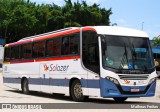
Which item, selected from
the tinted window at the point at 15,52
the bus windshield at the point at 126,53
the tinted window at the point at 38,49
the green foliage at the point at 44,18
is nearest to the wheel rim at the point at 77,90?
the bus windshield at the point at 126,53

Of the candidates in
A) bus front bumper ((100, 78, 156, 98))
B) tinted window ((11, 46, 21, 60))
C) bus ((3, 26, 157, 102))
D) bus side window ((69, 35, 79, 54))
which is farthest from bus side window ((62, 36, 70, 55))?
tinted window ((11, 46, 21, 60))

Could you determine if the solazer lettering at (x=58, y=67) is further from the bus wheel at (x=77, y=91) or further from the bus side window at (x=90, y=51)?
the bus side window at (x=90, y=51)

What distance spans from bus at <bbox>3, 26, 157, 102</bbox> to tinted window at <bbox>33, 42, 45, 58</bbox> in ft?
3.09

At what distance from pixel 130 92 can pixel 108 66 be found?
1344 millimetres

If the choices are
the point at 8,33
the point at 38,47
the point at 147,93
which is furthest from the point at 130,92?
the point at 8,33

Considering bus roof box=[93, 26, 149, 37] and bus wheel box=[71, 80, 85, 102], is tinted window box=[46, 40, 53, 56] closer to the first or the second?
bus wheel box=[71, 80, 85, 102]

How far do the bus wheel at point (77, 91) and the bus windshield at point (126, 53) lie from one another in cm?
197

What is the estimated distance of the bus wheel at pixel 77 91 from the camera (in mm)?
17250

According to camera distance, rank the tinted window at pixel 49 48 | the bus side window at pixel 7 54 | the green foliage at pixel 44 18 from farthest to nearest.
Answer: the green foliage at pixel 44 18
the bus side window at pixel 7 54
the tinted window at pixel 49 48

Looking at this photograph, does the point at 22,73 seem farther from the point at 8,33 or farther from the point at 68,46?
the point at 8,33

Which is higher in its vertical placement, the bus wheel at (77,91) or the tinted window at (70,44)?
the tinted window at (70,44)

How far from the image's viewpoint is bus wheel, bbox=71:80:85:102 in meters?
17.2

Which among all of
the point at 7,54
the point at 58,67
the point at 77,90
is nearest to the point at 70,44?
the point at 58,67

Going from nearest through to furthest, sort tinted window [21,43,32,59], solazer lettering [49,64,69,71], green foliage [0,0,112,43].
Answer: solazer lettering [49,64,69,71]
tinted window [21,43,32,59]
green foliage [0,0,112,43]
